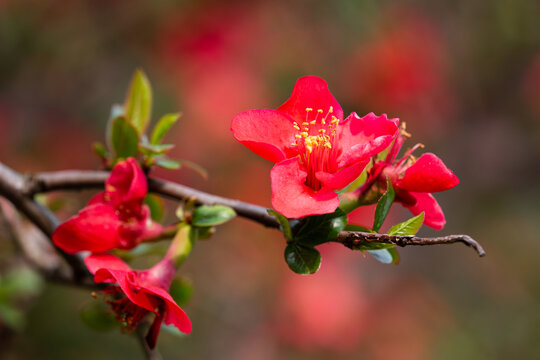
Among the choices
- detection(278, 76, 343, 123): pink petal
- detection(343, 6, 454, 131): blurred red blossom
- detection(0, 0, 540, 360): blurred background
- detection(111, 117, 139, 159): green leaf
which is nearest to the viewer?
detection(278, 76, 343, 123): pink petal

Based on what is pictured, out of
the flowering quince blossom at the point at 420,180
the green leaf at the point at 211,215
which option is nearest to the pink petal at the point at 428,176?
the flowering quince blossom at the point at 420,180

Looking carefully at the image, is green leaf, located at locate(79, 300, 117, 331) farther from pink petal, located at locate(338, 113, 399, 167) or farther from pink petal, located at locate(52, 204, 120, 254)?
pink petal, located at locate(338, 113, 399, 167)

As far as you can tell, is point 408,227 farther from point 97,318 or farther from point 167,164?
point 97,318

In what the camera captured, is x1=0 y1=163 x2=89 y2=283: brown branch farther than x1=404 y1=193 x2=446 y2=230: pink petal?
Yes

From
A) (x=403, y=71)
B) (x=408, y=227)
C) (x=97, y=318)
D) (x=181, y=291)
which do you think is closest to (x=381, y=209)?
(x=408, y=227)

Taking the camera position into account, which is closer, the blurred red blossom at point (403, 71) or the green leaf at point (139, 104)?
the green leaf at point (139, 104)

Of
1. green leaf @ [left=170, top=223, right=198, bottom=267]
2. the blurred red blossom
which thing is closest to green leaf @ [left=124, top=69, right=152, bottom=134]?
green leaf @ [left=170, top=223, right=198, bottom=267]

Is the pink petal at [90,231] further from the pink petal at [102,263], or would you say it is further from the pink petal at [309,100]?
the pink petal at [309,100]
